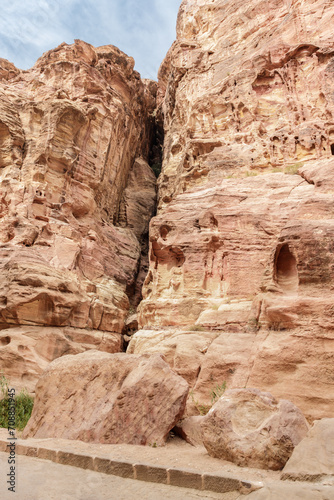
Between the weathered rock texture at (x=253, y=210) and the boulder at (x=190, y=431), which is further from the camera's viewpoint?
the weathered rock texture at (x=253, y=210)

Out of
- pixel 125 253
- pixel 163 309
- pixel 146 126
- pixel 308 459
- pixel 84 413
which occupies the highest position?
pixel 146 126

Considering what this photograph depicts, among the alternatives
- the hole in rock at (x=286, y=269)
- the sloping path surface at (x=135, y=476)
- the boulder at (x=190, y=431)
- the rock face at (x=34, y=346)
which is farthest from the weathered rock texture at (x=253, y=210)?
the rock face at (x=34, y=346)

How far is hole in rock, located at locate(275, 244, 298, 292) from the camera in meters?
10.1

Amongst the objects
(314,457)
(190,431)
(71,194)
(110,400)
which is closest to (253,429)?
(314,457)

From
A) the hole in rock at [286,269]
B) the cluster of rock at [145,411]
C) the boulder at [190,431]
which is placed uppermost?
the hole in rock at [286,269]

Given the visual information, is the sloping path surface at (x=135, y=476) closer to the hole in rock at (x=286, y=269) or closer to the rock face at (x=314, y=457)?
the rock face at (x=314, y=457)

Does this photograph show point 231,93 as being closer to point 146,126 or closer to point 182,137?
point 182,137

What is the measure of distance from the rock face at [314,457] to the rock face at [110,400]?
2411 mm

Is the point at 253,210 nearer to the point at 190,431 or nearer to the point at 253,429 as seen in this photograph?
the point at 190,431

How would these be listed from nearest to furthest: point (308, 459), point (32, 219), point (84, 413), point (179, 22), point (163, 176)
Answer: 1. point (308, 459)
2. point (84, 413)
3. point (32, 219)
4. point (163, 176)
5. point (179, 22)

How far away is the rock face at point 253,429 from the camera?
5.02 m

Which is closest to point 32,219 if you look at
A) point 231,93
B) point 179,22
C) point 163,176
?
point 163,176

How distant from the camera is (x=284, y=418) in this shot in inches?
213

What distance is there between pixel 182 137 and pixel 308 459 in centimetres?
2451
